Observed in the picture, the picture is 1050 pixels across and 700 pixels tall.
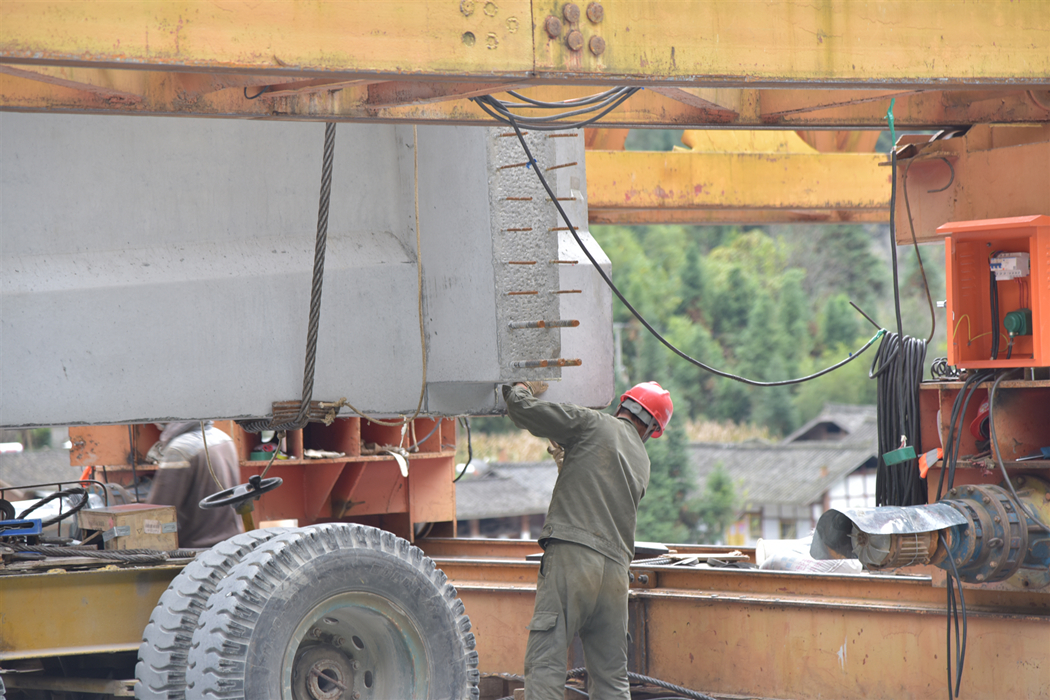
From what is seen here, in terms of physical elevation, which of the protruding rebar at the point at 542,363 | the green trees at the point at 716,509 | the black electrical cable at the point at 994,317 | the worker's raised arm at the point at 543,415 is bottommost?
the green trees at the point at 716,509

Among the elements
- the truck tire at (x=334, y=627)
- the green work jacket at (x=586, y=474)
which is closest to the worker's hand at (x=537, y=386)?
→ the green work jacket at (x=586, y=474)

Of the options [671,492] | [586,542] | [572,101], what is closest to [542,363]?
[586,542]

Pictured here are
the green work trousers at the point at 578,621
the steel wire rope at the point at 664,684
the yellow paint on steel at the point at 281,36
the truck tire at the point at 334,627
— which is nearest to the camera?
the yellow paint on steel at the point at 281,36

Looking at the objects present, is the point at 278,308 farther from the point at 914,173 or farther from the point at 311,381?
the point at 914,173

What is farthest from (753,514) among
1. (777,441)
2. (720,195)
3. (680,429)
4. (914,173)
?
(914,173)

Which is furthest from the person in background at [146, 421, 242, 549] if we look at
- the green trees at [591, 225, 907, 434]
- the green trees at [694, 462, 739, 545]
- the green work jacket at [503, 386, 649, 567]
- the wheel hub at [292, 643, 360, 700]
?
the green trees at [591, 225, 907, 434]

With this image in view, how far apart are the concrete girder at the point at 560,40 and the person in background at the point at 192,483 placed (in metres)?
3.04

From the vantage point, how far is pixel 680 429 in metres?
36.4

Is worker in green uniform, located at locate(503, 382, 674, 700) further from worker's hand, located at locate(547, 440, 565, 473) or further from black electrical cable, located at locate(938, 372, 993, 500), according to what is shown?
black electrical cable, located at locate(938, 372, 993, 500)

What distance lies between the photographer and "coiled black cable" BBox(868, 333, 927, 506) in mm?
5273

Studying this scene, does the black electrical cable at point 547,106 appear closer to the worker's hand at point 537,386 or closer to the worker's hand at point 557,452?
the worker's hand at point 537,386

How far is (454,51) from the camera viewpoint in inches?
128

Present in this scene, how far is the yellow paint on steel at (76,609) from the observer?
159 inches

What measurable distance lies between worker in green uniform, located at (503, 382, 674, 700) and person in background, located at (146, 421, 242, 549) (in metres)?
1.80
